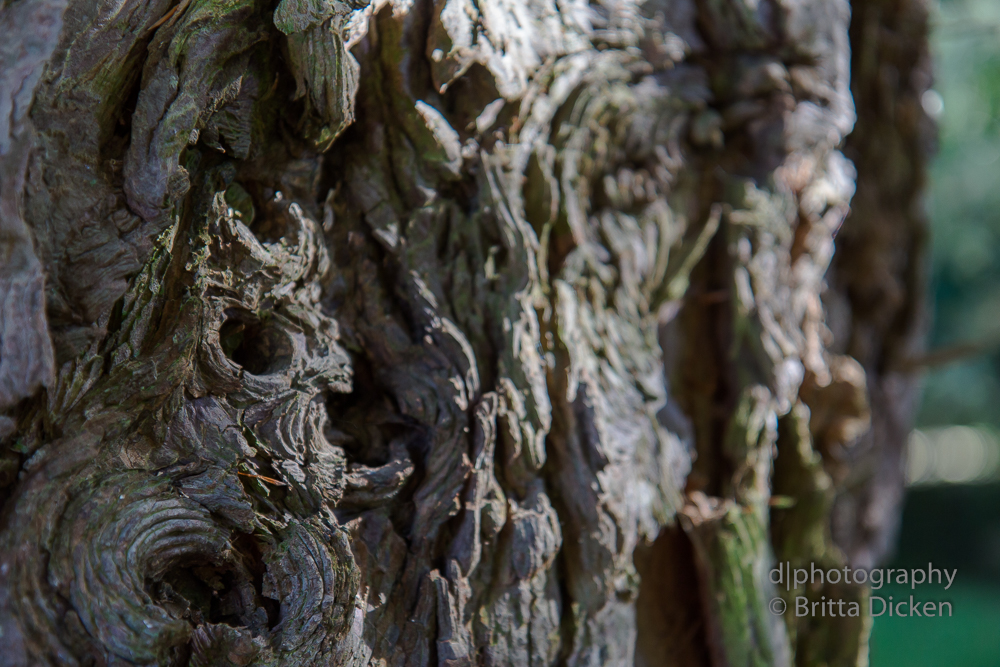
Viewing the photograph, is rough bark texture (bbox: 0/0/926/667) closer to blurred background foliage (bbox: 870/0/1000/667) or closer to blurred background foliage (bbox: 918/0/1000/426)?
blurred background foliage (bbox: 870/0/1000/667)

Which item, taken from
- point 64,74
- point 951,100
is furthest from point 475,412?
point 951,100

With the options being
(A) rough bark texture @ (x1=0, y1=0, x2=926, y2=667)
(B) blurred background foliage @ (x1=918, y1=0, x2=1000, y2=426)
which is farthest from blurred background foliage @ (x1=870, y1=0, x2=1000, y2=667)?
(A) rough bark texture @ (x1=0, y1=0, x2=926, y2=667)

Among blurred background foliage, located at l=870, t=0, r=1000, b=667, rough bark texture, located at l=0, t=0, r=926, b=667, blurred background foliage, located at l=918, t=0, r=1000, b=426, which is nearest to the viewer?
rough bark texture, located at l=0, t=0, r=926, b=667

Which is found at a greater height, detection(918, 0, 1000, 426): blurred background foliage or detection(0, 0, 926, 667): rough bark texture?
detection(0, 0, 926, 667): rough bark texture

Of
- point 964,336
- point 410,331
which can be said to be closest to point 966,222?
point 964,336

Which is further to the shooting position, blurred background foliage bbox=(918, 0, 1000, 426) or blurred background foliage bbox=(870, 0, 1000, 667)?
blurred background foliage bbox=(918, 0, 1000, 426)

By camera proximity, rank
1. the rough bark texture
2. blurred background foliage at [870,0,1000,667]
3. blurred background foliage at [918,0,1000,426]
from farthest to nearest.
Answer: blurred background foliage at [918,0,1000,426]
blurred background foliage at [870,0,1000,667]
the rough bark texture
